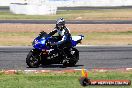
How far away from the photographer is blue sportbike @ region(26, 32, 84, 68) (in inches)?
620

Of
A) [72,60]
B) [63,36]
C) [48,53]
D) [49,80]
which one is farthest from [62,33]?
[49,80]

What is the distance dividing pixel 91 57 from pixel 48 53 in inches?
143

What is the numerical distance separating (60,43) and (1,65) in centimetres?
224

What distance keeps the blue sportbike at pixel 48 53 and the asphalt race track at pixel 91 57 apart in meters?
0.23

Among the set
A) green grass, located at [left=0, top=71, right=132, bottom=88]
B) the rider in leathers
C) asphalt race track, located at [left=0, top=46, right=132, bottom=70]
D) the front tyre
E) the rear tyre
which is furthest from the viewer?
asphalt race track, located at [left=0, top=46, right=132, bottom=70]

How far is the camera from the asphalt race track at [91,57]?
650 inches

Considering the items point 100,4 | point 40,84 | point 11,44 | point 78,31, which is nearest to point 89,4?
point 100,4

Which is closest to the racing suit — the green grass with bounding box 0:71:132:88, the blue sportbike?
the blue sportbike

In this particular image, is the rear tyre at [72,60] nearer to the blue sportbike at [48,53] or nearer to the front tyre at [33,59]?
the blue sportbike at [48,53]

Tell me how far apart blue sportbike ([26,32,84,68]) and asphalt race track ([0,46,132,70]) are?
225 millimetres

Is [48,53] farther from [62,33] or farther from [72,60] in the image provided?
[72,60]

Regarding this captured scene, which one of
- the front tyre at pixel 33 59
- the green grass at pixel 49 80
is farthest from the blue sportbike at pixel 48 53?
the green grass at pixel 49 80

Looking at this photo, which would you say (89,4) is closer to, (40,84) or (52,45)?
(52,45)

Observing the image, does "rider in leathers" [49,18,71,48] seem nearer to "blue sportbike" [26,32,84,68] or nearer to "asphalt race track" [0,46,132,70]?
"blue sportbike" [26,32,84,68]
